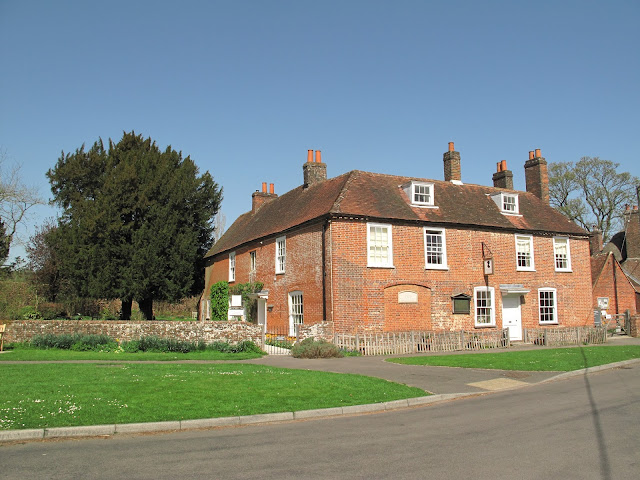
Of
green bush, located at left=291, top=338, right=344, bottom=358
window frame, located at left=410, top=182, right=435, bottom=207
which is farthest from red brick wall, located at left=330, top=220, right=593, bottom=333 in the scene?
green bush, located at left=291, top=338, right=344, bottom=358

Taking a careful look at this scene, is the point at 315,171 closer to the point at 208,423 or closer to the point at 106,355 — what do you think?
the point at 106,355

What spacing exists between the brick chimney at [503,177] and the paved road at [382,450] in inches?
983

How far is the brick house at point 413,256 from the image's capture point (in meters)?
23.9

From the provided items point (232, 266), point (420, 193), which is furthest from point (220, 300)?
point (420, 193)

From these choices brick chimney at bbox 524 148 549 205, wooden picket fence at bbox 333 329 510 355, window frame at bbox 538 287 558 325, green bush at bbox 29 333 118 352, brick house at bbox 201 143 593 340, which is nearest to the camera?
green bush at bbox 29 333 118 352

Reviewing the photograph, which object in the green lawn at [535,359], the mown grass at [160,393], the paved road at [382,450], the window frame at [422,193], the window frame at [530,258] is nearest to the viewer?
the paved road at [382,450]

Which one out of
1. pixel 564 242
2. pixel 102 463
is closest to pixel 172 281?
pixel 564 242

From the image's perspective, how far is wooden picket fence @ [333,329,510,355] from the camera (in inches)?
846

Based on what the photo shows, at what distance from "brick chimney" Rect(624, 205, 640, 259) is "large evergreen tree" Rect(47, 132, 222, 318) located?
120ft

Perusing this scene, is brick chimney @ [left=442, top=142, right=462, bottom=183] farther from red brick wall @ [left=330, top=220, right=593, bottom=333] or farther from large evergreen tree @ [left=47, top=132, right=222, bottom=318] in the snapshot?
large evergreen tree @ [left=47, top=132, right=222, bottom=318]

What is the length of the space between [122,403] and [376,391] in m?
5.48

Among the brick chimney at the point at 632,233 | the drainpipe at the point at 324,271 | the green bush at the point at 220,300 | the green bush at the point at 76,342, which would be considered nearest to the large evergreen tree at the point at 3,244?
the green bush at the point at 220,300

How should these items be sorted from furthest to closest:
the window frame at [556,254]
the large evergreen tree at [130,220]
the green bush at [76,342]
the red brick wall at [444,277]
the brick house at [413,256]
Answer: the large evergreen tree at [130,220]
the window frame at [556,254]
the brick house at [413,256]
the red brick wall at [444,277]
the green bush at [76,342]

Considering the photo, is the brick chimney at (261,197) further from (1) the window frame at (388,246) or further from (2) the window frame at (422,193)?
(1) the window frame at (388,246)
